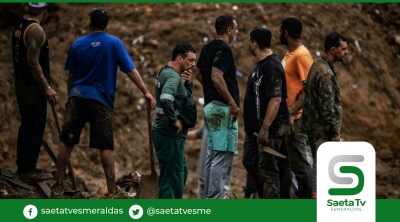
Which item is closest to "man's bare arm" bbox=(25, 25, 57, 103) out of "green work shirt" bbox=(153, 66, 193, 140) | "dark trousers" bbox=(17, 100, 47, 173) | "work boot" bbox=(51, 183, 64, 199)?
"dark trousers" bbox=(17, 100, 47, 173)

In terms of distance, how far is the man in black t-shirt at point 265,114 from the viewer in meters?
11.3

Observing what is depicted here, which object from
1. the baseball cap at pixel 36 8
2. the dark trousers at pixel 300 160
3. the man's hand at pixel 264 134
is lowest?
the dark trousers at pixel 300 160

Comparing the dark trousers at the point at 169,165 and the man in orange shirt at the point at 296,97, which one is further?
the man in orange shirt at the point at 296,97

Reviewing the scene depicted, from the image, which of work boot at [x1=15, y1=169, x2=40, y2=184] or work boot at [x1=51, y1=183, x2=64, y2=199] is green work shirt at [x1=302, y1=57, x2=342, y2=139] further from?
work boot at [x1=15, y1=169, x2=40, y2=184]

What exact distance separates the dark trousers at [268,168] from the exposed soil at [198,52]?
4750 mm

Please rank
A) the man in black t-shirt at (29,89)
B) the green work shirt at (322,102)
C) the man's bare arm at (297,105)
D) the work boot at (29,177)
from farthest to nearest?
the work boot at (29,177) → the man's bare arm at (297,105) → the man in black t-shirt at (29,89) → the green work shirt at (322,102)

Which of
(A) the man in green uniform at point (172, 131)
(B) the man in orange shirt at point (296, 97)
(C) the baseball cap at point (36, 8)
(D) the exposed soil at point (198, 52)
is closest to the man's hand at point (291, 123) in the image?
(B) the man in orange shirt at point (296, 97)

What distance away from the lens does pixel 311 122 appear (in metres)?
11.6

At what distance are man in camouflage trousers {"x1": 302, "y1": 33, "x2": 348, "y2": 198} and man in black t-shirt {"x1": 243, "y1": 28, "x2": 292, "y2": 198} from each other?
0.29 m

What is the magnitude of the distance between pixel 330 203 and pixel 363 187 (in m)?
0.41

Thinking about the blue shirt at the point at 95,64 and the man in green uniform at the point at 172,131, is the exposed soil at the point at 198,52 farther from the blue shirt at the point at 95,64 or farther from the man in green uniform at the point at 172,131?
the man in green uniform at the point at 172,131

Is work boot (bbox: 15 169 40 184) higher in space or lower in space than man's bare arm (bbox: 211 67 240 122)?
lower

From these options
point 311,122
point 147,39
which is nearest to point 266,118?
point 311,122

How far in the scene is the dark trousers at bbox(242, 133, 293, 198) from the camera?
37.5 feet
